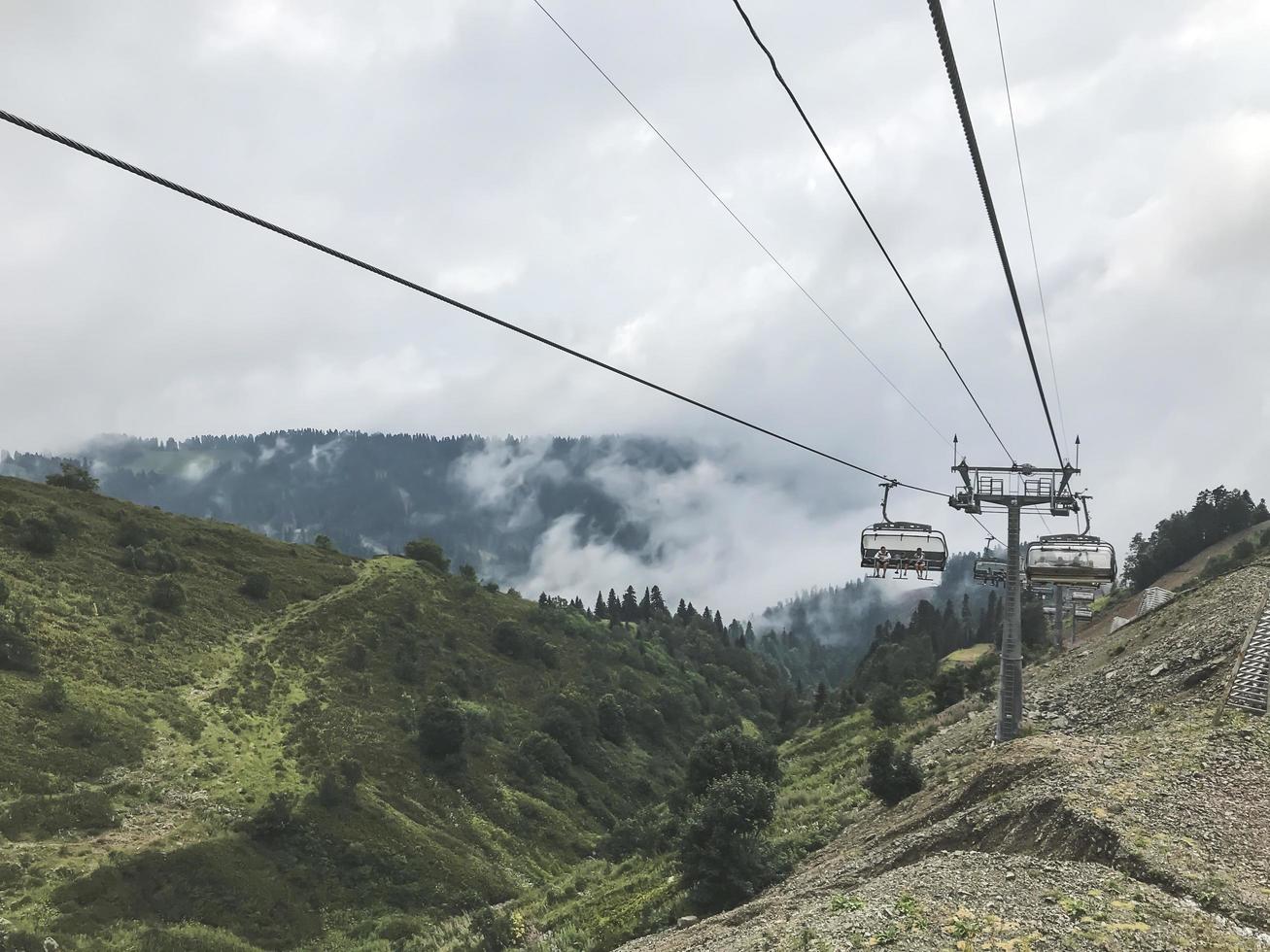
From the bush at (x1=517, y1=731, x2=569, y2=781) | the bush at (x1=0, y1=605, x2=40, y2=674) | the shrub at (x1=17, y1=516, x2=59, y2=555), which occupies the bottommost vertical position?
the bush at (x1=517, y1=731, x2=569, y2=781)

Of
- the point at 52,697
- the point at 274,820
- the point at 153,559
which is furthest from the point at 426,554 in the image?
the point at 274,820

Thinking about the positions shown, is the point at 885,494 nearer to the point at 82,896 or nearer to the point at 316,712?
the point at 82,896

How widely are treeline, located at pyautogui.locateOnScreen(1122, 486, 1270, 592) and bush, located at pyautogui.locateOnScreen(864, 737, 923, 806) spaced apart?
429ft

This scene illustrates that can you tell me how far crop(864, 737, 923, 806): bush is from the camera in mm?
36469

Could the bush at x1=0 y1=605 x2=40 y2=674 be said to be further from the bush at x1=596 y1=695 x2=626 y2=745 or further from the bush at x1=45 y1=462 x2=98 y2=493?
the bush at x1=596 y1=695 x2=626 y2=745

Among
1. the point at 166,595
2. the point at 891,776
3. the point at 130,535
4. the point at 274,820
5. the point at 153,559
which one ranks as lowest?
the point at 274,820

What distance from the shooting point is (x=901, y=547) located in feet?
112

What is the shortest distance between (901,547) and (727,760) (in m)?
24.0

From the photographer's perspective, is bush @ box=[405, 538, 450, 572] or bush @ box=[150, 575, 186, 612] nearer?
bush @ box=[150, 575, 186, 612]

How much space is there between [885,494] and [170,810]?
45268 millimetres

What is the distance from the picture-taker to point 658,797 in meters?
88.9

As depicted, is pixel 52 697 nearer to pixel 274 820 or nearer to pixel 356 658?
pixel 274 820

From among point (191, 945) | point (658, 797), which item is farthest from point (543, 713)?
point (191, 945)

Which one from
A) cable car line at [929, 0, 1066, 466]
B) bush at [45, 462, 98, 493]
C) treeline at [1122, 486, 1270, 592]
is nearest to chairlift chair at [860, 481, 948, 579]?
cable car line at [929, 0, 1066, 466]
